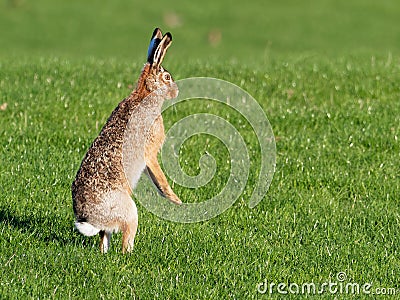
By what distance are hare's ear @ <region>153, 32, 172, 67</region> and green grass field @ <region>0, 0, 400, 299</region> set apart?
1.73m

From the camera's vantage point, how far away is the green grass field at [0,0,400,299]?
6820mm

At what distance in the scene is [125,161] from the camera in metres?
7.07

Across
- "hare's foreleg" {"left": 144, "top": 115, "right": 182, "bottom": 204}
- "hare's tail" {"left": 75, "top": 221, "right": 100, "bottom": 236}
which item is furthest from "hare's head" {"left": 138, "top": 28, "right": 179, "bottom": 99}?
"hare's tail" {"left": 75, "top": 221, "right": 100, "bottom": 236}

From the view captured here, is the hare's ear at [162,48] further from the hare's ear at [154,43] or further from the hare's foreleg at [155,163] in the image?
the hare's foreleg at [155,163]

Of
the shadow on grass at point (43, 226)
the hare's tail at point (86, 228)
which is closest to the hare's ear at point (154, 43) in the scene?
the hare's tail at point (86, 228)

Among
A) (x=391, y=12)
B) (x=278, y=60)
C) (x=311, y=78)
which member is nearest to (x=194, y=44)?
(x=391, y=12)

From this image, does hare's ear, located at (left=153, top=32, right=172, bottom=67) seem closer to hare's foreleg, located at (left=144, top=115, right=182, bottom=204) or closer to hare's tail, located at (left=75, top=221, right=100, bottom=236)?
hare's foreleg, located at (left=144, top=115, right=182, bottom=204)

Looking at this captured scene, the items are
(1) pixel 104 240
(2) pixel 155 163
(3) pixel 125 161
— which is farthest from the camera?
(2) pixel 155 163

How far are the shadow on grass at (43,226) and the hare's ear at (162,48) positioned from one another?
6.16 ft

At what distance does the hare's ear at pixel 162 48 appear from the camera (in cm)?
702

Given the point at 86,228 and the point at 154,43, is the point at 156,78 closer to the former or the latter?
the point at 154,43

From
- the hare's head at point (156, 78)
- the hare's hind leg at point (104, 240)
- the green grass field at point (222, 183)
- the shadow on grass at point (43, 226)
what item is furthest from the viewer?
the shadow on grass at point (43, 226)

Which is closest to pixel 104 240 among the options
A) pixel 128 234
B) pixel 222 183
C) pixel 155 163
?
pixel 128 234

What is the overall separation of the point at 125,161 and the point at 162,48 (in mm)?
1100
